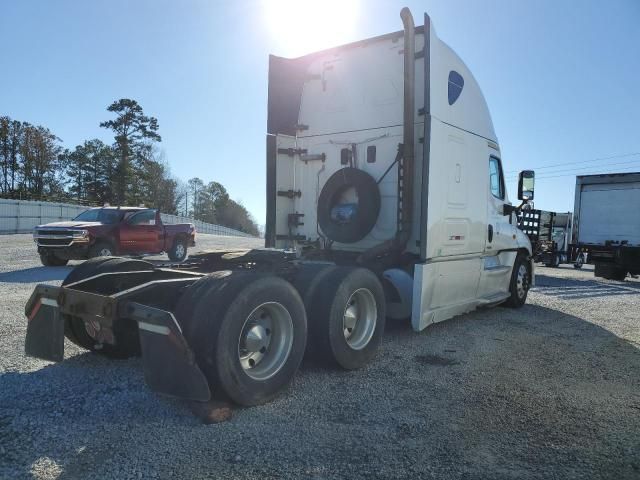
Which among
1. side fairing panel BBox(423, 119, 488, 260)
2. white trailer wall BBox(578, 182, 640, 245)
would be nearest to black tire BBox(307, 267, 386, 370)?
side fairing panel BBox(423, 119, 488, 260)

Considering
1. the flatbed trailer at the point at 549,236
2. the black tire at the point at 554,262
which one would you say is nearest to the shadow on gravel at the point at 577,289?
the flatbed trailer at the point at 549,236

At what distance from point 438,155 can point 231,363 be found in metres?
3.56

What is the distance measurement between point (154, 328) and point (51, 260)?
36.0ft

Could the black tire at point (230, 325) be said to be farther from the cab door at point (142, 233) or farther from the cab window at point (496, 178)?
the cab door at point (142, 233)

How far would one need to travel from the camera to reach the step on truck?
3340 mm

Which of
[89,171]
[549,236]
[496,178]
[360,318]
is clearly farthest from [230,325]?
[89,171]

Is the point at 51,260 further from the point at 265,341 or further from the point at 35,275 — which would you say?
the point at 265,341

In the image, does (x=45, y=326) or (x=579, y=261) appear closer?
(x=45, y=326)

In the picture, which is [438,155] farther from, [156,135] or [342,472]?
[156,135]

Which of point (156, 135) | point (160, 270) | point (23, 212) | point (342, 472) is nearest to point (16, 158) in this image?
point (156, 135)

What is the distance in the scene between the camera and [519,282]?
816 cm

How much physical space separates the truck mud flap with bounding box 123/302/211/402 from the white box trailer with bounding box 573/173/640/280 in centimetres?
1539

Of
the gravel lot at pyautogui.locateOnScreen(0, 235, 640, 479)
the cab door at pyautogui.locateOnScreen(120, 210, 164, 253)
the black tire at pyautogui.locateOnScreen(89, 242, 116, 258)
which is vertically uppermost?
the cab door at pyautogui.locateOnScreen(120, 210, 164, 253)

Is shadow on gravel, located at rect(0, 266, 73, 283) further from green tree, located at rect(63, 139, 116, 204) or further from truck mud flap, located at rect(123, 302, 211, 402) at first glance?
green tree, located at rect(63, 139, 116, 204)
